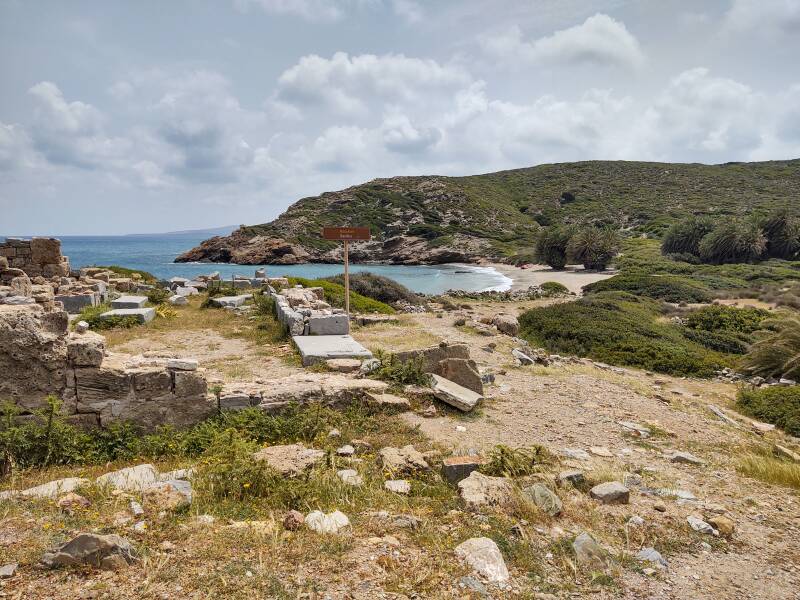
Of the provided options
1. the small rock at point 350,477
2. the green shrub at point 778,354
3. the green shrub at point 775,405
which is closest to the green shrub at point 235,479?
the small rock at point 350,477

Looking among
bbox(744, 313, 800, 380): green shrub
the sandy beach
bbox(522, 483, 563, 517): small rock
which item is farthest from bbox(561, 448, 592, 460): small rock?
the sandy beach

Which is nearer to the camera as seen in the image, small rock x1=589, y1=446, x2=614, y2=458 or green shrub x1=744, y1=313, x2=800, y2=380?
small rock x1=589, y1=446, x2=614, y2=458

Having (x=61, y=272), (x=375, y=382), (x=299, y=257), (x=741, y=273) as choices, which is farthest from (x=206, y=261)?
(x=375, y=382)

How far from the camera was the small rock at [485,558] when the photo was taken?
333 cm

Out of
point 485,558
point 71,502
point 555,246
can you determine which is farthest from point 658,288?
point 71,502

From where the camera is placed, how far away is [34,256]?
2055 centimetres

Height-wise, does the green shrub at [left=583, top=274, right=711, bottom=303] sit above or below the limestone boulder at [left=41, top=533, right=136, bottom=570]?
below

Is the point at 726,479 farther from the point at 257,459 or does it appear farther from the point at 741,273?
the point at 741,273

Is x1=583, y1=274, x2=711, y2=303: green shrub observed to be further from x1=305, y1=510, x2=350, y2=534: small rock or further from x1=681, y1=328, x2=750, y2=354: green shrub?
x1=305, y1=510, x2=350, y2=534: small rock

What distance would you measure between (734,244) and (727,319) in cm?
3324

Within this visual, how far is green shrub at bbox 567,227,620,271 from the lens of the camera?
162ft

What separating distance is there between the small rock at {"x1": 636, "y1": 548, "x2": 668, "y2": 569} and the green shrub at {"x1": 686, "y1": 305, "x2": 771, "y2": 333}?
1911cm

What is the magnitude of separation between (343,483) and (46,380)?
3.77m

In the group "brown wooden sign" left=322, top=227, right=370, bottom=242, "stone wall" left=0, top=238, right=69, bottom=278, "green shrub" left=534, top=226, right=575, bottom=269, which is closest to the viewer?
"brown wooden sign" left=322, top=227, right=370, bottom=242
